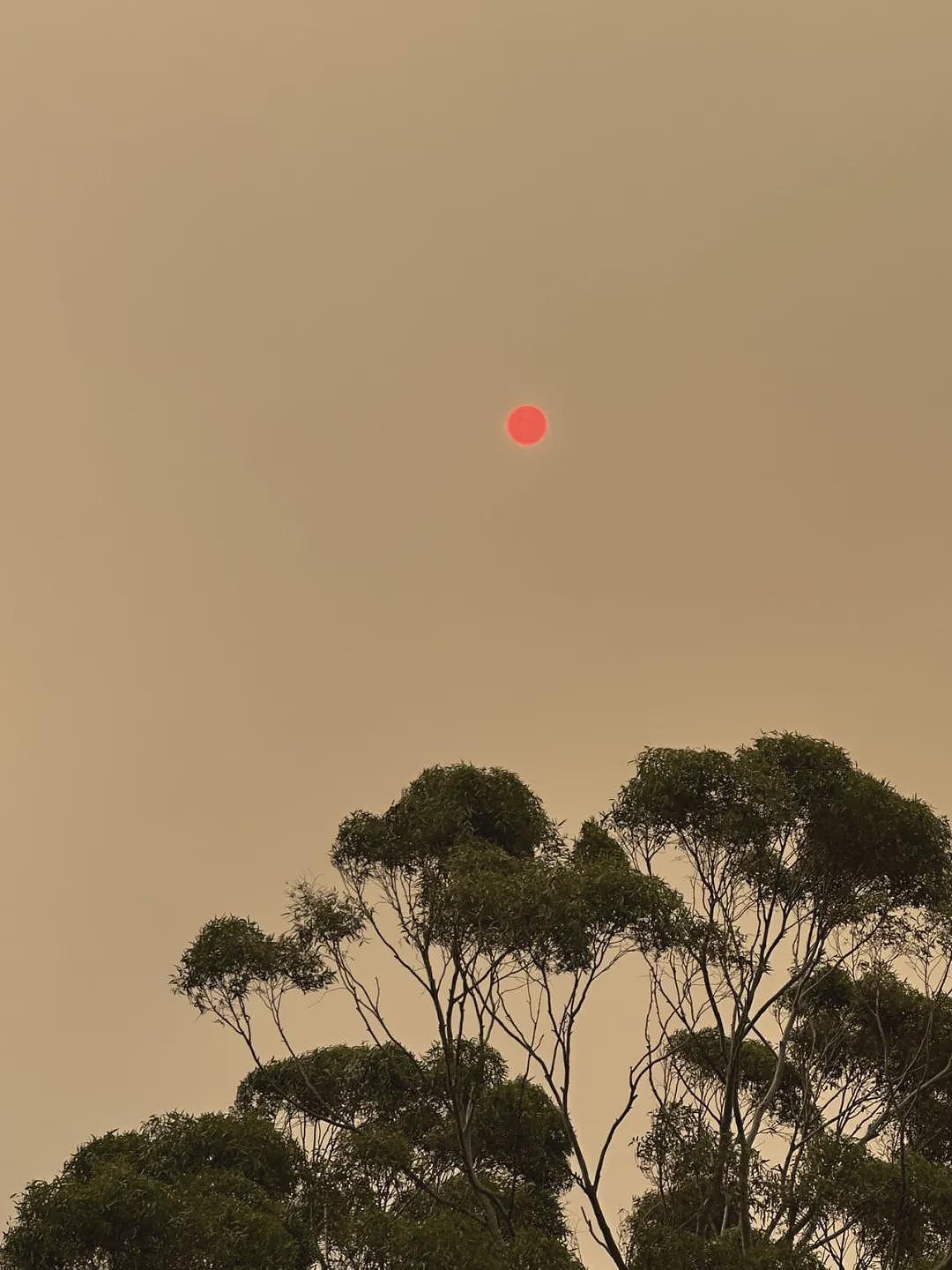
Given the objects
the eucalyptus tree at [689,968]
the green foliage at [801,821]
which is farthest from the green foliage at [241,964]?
the green foliage at [801,821]

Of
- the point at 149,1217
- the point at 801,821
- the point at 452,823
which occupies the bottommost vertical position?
the point at 149,1217

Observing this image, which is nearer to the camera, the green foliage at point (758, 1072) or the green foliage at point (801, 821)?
the green foliage at point (801, 821)

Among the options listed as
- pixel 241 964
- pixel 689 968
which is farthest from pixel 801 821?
pixel 241 964

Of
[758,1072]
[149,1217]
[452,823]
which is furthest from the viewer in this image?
[758,1072]

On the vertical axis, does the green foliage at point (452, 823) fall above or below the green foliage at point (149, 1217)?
above

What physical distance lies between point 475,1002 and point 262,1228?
206 inches

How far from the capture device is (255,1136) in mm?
21859

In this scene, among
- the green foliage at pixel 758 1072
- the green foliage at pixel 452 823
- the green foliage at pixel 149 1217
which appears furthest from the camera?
the green foliage at pixel 758 1072

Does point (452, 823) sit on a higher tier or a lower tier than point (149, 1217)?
higher

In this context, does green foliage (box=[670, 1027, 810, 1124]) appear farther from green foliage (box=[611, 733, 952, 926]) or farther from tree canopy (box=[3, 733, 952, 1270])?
green foliage (box=[611, 733, 952, 926])

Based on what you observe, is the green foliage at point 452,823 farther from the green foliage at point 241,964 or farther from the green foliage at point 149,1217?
the green foliage at point 149,1217

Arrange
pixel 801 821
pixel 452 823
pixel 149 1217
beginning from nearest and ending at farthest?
pixel 149 1217
pixel 801 821
pixel 452 823

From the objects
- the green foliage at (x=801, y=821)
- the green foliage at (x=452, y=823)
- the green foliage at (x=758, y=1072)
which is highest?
the green foliage at (x=452, y=823)

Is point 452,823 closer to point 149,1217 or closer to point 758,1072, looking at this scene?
point 149,1217
